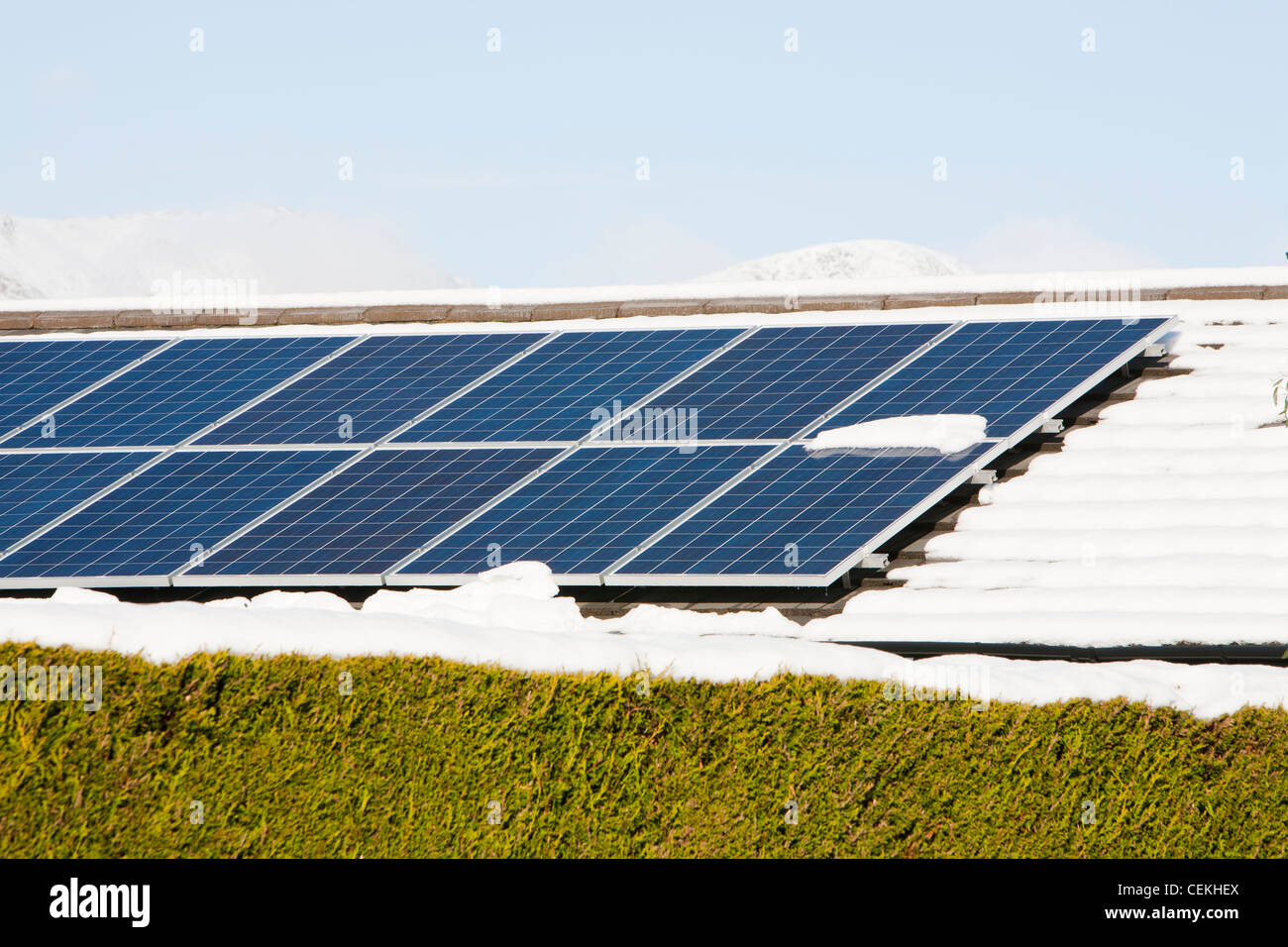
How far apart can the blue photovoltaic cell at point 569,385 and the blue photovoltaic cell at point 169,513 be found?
127 centimetres

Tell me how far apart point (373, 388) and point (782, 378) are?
4.21 meters

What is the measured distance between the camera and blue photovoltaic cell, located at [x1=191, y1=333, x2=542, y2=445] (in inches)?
575

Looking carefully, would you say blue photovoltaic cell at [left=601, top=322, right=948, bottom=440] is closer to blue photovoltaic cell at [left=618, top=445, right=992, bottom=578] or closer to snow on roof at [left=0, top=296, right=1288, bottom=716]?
blue photovoltaic cell at [left=618, top=445, right=992, bottom=578]

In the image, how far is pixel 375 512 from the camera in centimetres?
1298

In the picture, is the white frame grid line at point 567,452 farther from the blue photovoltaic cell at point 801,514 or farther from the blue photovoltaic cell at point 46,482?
the blue photovoltaic cell at point 46,482

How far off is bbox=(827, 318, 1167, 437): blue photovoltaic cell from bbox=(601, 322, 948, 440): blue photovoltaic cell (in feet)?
1.17

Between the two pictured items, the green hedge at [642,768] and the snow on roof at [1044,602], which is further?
the snow on roof at [1044,602]

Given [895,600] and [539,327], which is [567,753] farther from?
[539,327]

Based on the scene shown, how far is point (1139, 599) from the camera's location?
37.3ft

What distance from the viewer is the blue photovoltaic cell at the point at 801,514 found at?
1170cm

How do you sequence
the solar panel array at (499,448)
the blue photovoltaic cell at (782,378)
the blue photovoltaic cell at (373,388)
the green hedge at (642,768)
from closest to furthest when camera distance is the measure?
the green hedge at (642,768)
the solar panel array at (499,448)
the blue photovoltaic cell at (782,378)
the blue photovoltaic cell at (373,388)

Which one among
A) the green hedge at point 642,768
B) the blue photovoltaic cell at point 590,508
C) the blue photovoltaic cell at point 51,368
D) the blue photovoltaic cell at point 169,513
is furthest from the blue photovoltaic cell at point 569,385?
the green hedge at point 642,768

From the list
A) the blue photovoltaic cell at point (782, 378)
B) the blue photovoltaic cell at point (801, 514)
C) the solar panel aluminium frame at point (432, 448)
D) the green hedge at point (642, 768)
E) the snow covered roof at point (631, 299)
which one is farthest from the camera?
the snow covered roof at point (631, 299)

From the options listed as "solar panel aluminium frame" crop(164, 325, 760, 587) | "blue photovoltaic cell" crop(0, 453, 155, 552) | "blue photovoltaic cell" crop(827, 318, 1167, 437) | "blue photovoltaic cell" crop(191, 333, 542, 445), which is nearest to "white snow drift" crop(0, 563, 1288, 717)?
"solar panel aluminium frame" crop(164, 325, 760, 587)
